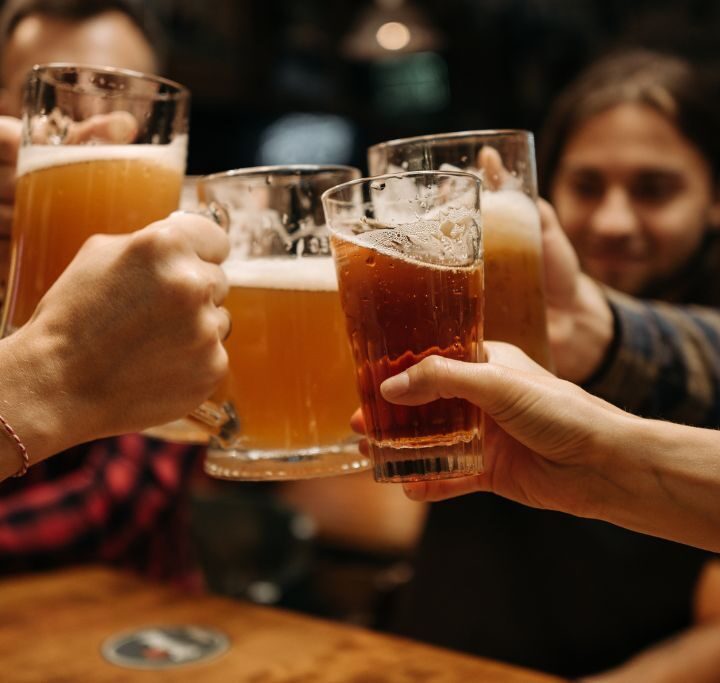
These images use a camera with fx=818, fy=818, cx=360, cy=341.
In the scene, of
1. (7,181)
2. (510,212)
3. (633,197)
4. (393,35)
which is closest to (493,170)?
(510,212)

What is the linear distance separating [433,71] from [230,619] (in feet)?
21.3

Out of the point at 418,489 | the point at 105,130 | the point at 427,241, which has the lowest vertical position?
the point at 418,489

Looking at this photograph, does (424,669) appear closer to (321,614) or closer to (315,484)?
(321,614)

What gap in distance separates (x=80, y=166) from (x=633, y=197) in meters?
1.56

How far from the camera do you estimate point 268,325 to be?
3.56 feet

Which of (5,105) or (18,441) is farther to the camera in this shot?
(5,105)

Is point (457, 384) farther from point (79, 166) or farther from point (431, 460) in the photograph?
point (79, 166)

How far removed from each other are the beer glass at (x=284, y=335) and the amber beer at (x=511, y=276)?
0.68 feet

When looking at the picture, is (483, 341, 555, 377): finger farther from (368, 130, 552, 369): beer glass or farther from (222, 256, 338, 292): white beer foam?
(222, 256, 338, 292): white beer foam

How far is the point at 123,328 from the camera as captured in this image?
2.96ft

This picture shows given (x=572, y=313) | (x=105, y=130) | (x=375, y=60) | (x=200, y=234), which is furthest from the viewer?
(x=375, y=60)

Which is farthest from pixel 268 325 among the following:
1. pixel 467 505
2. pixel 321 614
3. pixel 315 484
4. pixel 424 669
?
pixel 315 484

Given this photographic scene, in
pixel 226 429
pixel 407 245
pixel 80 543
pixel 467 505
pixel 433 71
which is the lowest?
pixel 80 543

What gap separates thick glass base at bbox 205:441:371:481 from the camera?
1090 millimetres
